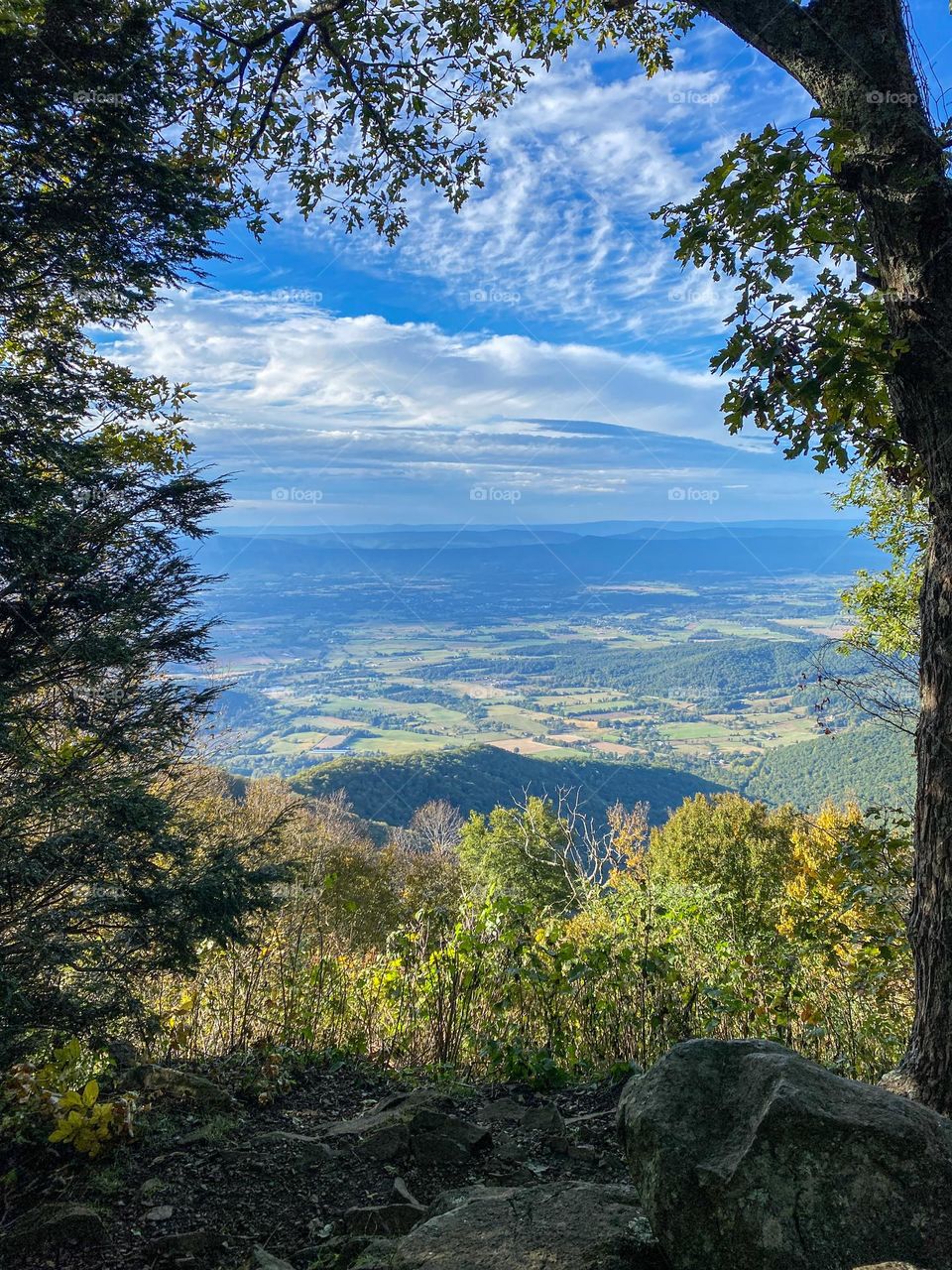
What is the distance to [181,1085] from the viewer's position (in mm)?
3508

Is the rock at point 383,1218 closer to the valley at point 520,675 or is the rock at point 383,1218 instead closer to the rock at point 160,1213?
the rock at point 160,1213

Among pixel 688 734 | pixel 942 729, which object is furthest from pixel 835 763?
pixel 942 729

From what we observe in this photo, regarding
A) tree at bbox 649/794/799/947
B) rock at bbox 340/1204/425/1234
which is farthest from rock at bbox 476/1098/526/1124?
tree at bbox 649/794/799/947

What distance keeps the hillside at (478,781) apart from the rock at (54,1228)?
123 ft

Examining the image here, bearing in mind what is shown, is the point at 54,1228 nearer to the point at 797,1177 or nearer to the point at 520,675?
the point at 797,1177

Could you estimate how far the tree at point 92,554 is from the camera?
3723 millimetres

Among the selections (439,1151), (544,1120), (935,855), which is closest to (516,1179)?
(439,1151)

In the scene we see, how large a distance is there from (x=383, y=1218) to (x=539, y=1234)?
884 mm

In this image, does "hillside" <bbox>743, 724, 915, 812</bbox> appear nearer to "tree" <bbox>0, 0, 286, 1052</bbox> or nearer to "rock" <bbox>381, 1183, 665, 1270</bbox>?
"tree" <bbox>0, 0, 286, 1052</bbox>

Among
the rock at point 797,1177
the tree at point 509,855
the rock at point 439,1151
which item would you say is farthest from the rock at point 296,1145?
the tree at point 509,855

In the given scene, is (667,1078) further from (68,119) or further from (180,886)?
(68,119)

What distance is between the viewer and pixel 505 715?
336 feet

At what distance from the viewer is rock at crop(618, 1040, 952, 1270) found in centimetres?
156

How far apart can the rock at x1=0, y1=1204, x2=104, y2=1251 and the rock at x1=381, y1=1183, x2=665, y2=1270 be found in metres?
1.19
